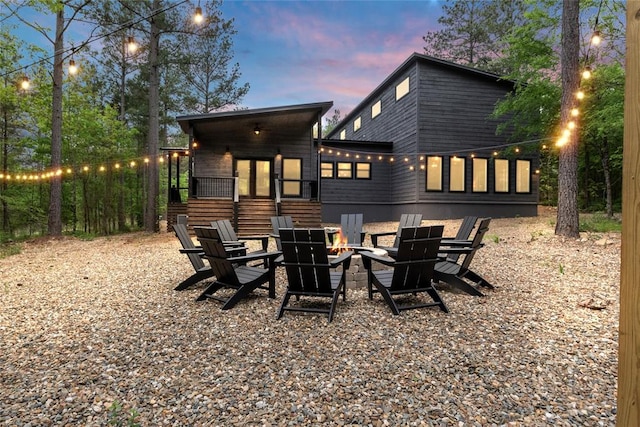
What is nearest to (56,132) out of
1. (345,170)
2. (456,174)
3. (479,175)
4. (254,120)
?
(254,120)

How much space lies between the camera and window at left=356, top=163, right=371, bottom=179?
15.7m

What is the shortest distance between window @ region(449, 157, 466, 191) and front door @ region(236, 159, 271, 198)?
282 inches

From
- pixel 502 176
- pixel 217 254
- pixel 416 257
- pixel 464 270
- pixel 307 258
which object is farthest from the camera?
pixel 502 176

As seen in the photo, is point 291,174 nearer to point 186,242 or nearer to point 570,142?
point 570,142

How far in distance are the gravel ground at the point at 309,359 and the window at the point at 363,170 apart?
A: 11.2 meters

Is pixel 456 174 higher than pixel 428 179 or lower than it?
higher

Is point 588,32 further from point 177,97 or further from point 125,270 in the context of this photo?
point 177,97

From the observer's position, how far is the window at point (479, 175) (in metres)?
14.1

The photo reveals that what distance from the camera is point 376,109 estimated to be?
17641 millimetres

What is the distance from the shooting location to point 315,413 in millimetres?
2014

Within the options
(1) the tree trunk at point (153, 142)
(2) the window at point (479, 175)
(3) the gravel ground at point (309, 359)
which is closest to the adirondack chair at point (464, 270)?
(3) the gravel ground at point (309, 359)

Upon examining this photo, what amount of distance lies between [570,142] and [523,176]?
6966mm

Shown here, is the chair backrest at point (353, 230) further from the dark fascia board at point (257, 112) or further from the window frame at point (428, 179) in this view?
the window frame at point (428, 179)

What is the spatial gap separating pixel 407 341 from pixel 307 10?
2148 cm
